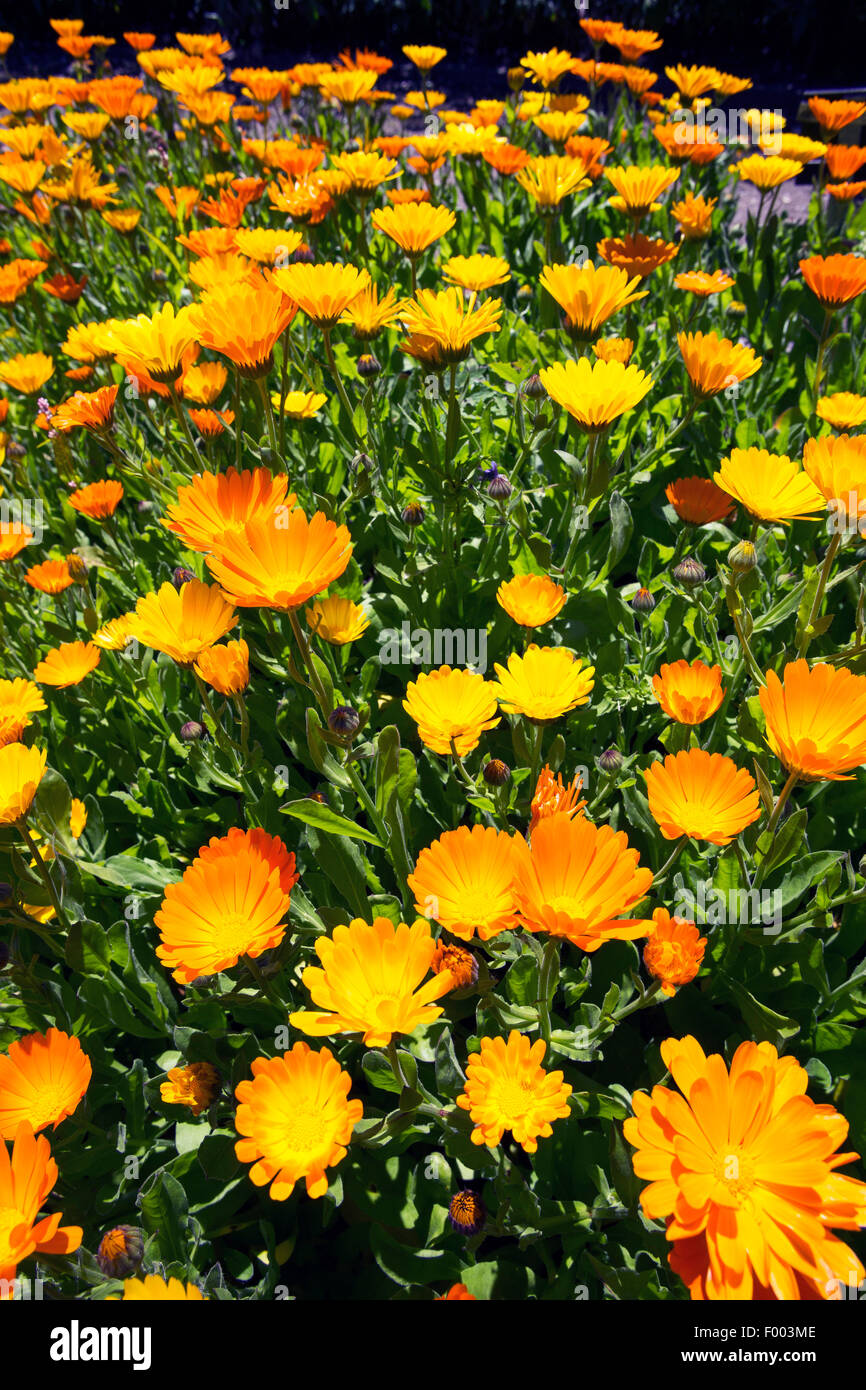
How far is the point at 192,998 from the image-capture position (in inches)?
62.9

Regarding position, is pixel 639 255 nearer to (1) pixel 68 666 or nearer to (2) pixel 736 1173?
(1) pixel 68 666

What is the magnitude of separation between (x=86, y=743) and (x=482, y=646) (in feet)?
3.26

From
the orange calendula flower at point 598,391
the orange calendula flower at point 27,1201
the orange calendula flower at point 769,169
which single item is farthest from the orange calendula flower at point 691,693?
the orange calendula flower at point 769,169

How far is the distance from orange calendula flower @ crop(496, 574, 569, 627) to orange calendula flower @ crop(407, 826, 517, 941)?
500 mm

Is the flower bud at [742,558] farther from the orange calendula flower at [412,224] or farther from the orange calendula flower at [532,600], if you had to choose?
the orange calendula flower at [412,224]

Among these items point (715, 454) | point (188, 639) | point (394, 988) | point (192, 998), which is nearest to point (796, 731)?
point (394, 988)

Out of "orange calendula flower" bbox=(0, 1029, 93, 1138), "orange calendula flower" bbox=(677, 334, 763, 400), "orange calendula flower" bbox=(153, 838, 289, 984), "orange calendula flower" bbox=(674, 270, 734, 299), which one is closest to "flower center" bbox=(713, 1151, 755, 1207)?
"orange calendula flower" bbox=(153, 838, 289, 984)

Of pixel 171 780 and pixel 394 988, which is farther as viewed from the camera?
pixel 171 780

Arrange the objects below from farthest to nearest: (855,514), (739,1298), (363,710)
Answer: (363,710), (855,514), (739,1298)

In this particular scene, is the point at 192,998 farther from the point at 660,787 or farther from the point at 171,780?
the point at 660,787

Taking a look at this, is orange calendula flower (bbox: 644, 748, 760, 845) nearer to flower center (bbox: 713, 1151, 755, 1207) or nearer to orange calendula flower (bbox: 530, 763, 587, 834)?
orange calendula flower (bbox: 530, 763, 587, 834)

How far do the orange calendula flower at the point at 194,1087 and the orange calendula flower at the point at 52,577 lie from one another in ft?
3.89

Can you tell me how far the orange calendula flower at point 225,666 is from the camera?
4.73ft

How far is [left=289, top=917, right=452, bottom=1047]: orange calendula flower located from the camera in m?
1.05
